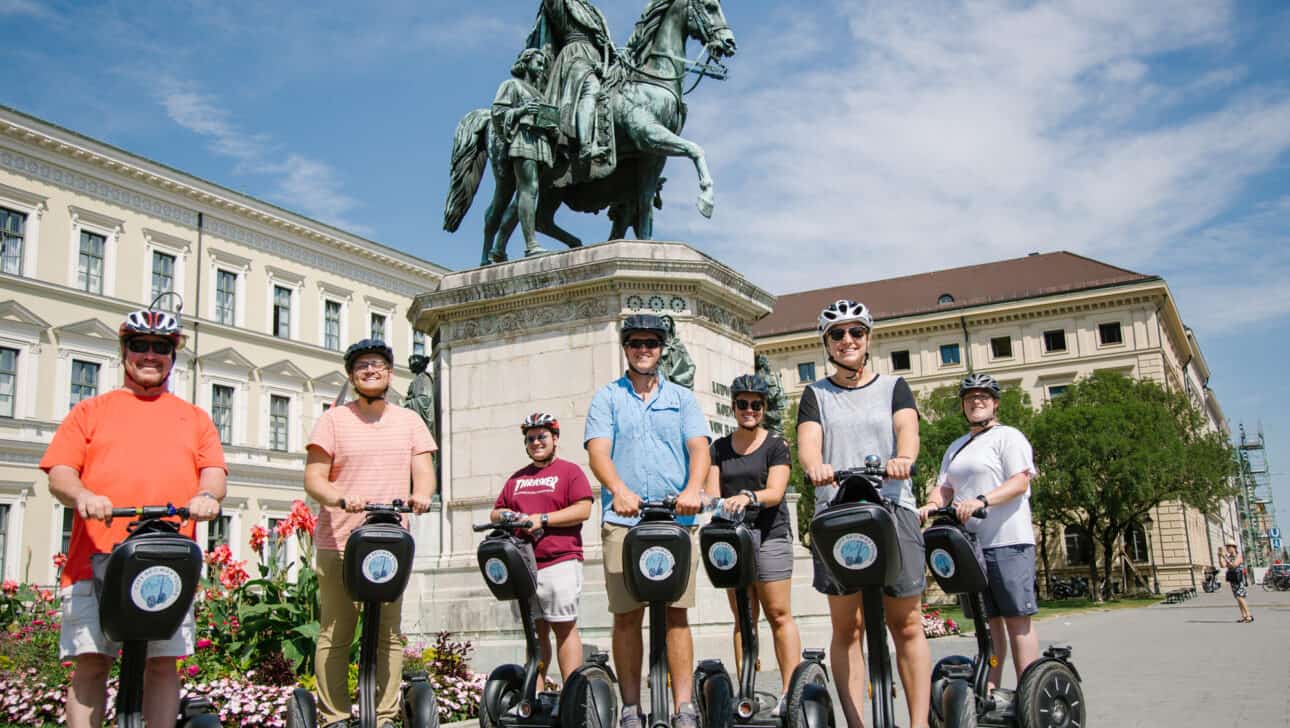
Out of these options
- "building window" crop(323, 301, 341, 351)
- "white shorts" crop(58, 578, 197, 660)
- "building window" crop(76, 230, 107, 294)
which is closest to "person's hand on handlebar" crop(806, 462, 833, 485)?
"white shorts" crop(58, 578, 197, 660)

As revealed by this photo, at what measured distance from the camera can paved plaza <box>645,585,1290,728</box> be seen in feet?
24.0

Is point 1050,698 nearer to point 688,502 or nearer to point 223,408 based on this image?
point 688,502

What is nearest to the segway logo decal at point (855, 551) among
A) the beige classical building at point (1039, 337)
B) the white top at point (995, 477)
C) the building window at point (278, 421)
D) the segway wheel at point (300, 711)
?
the white top at point (995, 477)

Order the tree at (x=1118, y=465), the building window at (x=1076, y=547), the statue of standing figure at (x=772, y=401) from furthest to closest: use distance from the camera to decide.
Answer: the building window at (x=1076, y=547), the tree at (x=1118, y=465), the statue of standing figure at (x=772, y=401)

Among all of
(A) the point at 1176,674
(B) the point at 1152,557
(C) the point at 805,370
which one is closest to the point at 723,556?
(A) the point at 1176,674

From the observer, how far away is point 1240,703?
313 inches

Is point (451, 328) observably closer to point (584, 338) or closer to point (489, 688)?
point (584, 338)

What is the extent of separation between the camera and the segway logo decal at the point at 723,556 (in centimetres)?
529

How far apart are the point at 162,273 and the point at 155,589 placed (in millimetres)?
39857

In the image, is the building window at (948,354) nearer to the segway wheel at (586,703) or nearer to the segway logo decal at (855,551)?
the segway wheel at (586,703)

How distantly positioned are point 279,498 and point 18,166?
15.1 metres

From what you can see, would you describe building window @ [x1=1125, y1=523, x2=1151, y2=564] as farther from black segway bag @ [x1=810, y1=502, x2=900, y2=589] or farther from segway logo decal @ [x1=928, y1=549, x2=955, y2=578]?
A: black segway bag @ [x1=810, y1=502, x2=900, y2=589]

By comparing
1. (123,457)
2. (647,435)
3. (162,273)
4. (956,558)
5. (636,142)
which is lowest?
(956,558)

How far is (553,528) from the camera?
604 centimetres
